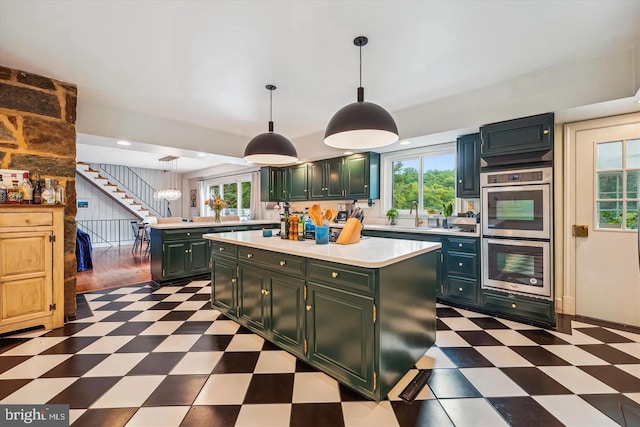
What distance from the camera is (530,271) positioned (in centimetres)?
288

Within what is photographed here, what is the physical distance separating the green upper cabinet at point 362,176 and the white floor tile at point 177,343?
10.1 feet

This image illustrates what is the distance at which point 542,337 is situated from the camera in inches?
101

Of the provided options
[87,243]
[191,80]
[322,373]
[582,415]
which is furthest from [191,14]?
[87,243]

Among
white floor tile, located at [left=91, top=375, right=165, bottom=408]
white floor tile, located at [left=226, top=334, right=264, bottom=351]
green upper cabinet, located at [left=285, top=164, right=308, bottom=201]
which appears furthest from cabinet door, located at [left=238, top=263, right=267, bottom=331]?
green upper cabinet, located at [left=285, top=164, right=308, bottom=201]

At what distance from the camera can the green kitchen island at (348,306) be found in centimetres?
168

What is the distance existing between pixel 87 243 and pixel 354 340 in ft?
20.1

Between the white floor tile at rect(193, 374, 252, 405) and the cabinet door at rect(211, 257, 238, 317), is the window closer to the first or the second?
the cabinet door at rect(211, 257, 238, 317)

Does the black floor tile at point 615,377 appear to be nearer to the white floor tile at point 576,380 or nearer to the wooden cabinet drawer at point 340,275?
the white floor tile at point 576,380

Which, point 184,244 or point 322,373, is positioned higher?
point 184,244

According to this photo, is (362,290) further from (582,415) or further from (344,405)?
(582,415)

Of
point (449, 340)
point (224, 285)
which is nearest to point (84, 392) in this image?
point (224, 285)

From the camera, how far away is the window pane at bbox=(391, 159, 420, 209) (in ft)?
14.6

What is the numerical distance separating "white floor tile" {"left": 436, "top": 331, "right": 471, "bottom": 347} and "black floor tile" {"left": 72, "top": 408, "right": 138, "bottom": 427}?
A: 2326mm

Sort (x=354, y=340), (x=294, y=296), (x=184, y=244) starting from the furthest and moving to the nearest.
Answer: (x=184, y=244) < (x=294, y=296) < (x=354, y=340)
